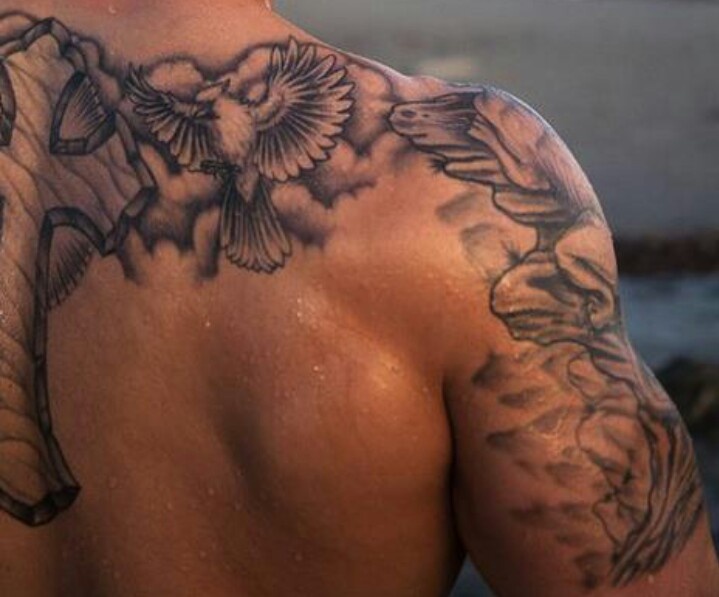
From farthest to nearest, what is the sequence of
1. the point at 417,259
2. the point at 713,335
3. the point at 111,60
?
the point at 713,335 → the point at 111,60 → the point at 417,259

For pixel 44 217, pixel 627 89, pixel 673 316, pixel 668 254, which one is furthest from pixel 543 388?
pixel 627 89

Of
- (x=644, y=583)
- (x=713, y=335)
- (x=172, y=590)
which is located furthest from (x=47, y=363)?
(x=713, y=335)

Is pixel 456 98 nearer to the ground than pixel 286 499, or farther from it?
farther from it

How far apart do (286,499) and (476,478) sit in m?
0.18

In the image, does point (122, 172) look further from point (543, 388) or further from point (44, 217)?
point (543, 388)

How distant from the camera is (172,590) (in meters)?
1.37

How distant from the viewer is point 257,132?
4.30ft

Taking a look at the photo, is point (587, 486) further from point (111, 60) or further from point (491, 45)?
point (491, 45)

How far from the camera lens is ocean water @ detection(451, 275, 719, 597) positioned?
27.9 ft

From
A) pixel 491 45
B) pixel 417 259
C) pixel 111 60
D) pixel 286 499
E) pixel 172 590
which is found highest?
pixel 111 60

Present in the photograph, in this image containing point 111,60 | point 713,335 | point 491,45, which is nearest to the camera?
point 111,60

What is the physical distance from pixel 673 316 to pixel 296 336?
8118 mm

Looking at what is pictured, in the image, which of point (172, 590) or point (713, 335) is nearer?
point (172, 590)

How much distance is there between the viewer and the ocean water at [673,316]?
849 centimetres
